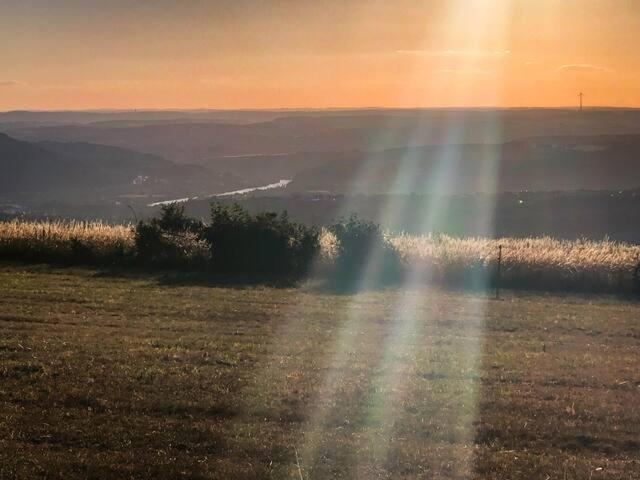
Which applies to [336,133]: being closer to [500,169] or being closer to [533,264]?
[500,169]

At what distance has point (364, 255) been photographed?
2005 cm

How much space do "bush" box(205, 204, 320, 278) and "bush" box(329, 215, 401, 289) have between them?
72cm

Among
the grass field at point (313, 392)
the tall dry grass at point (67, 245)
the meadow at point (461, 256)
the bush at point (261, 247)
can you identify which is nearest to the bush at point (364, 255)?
the meadow at point (461, 256)

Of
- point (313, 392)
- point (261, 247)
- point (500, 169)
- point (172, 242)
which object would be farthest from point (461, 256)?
point (500, 169)

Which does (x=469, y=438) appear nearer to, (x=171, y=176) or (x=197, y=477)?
(x=197, y=477)

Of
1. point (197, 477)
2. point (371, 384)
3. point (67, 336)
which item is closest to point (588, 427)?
point (371, 384)

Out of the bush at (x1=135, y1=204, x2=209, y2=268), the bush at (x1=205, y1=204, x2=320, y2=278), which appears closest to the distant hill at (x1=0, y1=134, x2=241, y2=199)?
the bush at (x1=135, y1=204, x2=209, y2=268)

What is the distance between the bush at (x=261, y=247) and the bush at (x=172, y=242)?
1.77 ft

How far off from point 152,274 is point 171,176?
76.0m

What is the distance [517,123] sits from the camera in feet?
401

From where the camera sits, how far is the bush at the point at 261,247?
2002cm

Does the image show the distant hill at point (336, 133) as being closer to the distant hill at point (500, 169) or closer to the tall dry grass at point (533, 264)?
the distant hill at point (500, 169)

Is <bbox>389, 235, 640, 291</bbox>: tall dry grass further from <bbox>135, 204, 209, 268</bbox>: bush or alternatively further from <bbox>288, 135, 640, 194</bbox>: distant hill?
<bbox>288, 135, 640, 194</bbox>: distant hill

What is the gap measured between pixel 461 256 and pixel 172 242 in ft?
26.4
